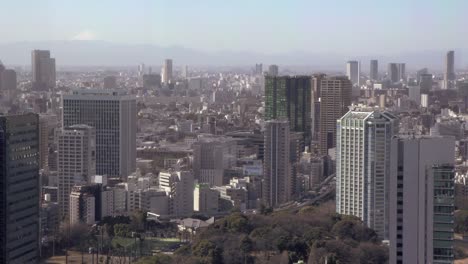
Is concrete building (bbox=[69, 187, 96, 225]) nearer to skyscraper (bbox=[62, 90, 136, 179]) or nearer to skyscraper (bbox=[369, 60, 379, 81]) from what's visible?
skyscraper (bbox=[62, 90, 136, 179])

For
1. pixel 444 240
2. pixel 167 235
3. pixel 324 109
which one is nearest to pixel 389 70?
pixel 324 109

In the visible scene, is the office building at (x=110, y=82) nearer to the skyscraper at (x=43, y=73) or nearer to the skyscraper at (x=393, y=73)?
the skyscraper at (x=43, y=73)

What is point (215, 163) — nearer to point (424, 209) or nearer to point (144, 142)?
point (144, 142)

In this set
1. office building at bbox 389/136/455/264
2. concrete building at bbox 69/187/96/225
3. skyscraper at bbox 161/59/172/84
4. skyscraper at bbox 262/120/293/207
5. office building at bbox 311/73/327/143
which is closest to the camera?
office building at bbox 389/136/455/264

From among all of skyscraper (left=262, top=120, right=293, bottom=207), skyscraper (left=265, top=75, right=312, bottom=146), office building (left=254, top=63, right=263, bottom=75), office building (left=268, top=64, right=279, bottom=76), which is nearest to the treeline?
skyscraper (left=262, top=120, right=293, bottom=207)

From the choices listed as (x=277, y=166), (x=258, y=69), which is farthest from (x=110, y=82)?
(x=277, y=166)

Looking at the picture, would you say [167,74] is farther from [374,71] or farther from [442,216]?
[442,216]
